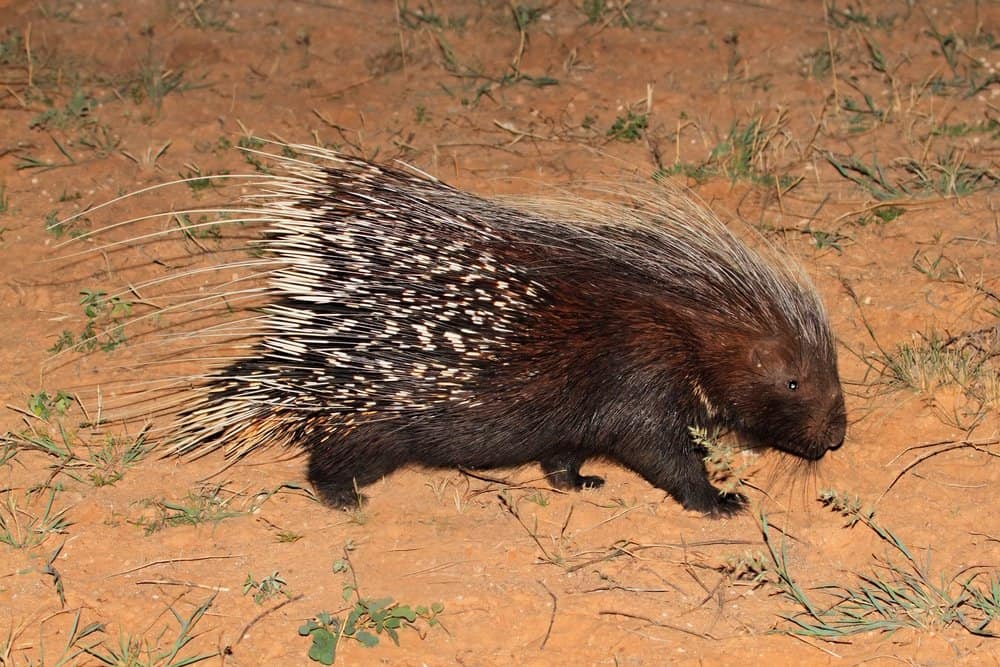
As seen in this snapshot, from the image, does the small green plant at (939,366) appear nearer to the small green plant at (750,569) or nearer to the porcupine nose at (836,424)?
the porcupine nose at (836,424)

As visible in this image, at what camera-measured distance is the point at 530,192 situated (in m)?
4.41

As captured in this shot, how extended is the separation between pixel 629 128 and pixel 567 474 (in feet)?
5.93

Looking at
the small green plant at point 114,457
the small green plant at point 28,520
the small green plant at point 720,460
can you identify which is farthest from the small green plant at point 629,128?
the small green plant at point 28,520

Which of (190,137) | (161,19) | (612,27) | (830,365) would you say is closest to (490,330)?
(830,365)

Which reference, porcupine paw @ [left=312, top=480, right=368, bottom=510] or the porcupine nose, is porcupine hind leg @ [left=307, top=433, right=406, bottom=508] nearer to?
porcupine paw @ [left=312, top=480, right=368, bottom=510]

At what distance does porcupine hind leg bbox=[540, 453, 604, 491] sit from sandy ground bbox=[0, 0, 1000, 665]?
7 cm

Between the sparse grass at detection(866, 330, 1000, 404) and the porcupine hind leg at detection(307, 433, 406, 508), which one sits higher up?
the sparse grass at detection(866, 330, 1000, 404)

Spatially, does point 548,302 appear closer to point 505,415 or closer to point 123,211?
point 505,415

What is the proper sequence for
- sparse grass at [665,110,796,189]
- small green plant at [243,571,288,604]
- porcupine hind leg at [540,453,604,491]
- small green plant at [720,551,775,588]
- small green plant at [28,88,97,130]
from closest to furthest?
small green plant at [720,551,775,588]
small green plant at [243,571,288,604]
porcupine hind leg at [540,453,604,491]
sparse grass at [665,110,796,189]
small green plant at [28,88,97,130]

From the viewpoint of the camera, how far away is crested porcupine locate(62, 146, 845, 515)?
3.03m

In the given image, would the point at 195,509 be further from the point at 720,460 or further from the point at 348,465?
the point at 720,460

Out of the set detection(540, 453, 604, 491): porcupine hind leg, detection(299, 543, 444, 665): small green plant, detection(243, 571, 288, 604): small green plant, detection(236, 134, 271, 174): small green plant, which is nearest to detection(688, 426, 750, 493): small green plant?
detection(540, 453, 604, 491): porcupine hind leg

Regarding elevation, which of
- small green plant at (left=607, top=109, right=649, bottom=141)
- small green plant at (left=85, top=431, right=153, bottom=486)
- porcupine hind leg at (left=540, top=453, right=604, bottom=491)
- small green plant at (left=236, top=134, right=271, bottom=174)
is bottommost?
small green plant at (left=85, top=431, right=153, bottom=486)

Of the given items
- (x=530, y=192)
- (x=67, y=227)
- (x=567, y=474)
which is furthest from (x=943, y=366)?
(x=67, y=227)
